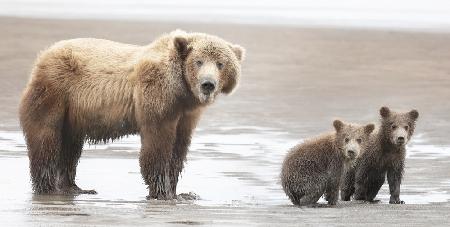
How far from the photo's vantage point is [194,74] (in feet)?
38.4

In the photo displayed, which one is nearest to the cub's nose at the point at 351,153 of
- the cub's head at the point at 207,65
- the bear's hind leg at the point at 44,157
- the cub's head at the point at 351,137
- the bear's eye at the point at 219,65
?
the cub's head at the point at 351,137

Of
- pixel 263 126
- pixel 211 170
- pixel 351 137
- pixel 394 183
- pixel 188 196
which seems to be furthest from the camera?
pixel 263 126

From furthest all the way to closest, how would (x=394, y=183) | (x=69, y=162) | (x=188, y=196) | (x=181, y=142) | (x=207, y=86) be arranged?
(x=69, y=162)
(x=181, y=142)
(x=394, y=183)
(x=188, y=196)
(x=207, y=86)

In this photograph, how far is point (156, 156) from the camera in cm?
1187

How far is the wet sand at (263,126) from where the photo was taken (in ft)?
34.8

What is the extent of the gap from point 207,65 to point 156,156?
0.83 m

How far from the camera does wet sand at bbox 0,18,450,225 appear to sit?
10.6m

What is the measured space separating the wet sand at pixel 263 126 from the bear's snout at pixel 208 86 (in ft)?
2.84

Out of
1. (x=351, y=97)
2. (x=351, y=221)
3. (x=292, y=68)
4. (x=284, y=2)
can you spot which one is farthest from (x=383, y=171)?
(x=284, y=2)

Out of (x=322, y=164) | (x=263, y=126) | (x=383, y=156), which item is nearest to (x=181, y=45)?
(x=322, y=164)

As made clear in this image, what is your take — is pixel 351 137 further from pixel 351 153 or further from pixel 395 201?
pixel 395 201

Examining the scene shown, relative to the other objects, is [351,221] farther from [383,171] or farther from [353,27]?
[353,27]

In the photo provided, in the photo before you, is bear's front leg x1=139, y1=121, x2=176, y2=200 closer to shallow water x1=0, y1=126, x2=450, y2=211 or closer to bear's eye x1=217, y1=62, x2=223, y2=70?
shallow water x1=0, y1=126, x2=450, y2=211

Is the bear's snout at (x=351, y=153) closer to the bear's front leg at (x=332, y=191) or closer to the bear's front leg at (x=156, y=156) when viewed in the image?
the bear's front leg at (x=332, y=191)
